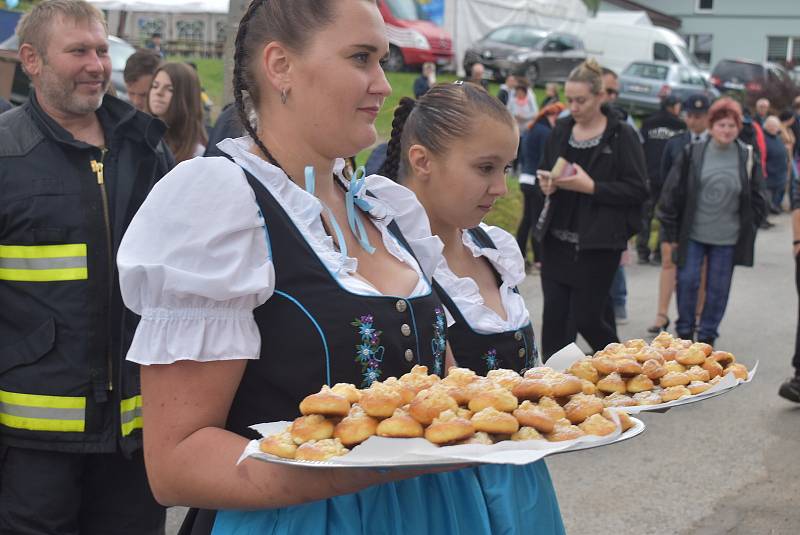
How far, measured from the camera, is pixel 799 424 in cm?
625

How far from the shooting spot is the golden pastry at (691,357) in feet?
7.55

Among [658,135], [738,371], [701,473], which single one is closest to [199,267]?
[738,371]

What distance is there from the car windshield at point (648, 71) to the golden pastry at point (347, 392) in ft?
84.5

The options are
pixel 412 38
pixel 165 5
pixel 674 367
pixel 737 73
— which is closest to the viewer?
pixel 674 367

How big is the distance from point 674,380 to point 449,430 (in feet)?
2.54

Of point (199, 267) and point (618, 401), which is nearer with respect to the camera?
point (199, 267)

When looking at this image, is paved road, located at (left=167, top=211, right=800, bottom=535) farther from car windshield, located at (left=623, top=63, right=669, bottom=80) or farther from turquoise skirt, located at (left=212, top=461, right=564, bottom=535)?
car windshield, located at (left=623, top=63, right=669, bottom=80)

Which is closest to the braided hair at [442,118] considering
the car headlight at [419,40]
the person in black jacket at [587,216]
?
the person in black jacket at [587,216]

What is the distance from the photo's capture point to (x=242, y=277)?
5.74ft

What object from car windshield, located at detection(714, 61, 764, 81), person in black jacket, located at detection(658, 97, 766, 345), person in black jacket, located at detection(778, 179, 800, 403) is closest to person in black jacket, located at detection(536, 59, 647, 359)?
person in black jacket, located at detection(778, 179, 800, 403)

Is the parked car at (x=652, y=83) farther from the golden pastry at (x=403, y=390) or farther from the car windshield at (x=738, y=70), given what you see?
the golden pastry at (x=403, y=390)

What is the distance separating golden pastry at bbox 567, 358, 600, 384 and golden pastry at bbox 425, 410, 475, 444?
64 cm

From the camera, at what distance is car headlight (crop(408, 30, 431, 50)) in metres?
25.2

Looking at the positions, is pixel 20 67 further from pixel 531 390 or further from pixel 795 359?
pixel 531 390
